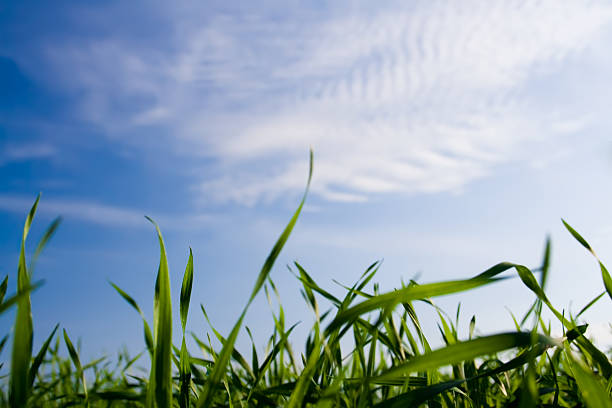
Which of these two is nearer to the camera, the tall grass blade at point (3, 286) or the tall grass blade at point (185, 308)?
the tall grass blade at point (185, 308)

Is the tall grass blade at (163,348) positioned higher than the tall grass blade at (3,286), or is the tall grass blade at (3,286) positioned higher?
the tall grass blade at (3,286)

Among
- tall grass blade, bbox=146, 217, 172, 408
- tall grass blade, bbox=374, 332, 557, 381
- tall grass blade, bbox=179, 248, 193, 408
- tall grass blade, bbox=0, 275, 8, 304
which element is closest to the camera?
tall grass blade, bbox=374, 332, 557, 381

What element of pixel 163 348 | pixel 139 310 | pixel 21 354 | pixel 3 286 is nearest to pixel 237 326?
pixel 163 348

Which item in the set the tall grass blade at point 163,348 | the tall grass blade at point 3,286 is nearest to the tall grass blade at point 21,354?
the tall grass blade at point 163,348

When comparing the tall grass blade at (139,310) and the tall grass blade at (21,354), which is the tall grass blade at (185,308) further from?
the tall grass blade at (21,354)

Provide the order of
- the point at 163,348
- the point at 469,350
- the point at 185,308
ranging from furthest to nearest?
the point at 185,308
the point at 163,348
the point at 469,350

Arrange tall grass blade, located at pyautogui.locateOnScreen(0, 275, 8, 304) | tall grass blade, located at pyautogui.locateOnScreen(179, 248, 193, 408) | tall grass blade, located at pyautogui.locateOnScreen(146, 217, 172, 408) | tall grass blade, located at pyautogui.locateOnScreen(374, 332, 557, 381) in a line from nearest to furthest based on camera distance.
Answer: tall grass blade, located at pyautogui.locateOnScreen(374, 332, 557, 381), tall grass blade, located at pyautogui.locateOnScreen(146, 217, 172, 408), tall grass blade, located at pyautogui.locateOnScreen(179, 248, 193, 408), tall grass blade, located at pyautogui.locateOnScreen(0, 275, 8, 304)

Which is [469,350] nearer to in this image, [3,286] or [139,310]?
[139,310]

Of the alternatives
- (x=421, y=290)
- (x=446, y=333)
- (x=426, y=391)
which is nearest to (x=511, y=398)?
(x=446, y=333)

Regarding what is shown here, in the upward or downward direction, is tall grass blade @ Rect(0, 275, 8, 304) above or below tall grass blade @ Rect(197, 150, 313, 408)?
above

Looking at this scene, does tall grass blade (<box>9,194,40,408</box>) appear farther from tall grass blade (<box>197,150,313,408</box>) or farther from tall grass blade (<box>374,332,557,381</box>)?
tall grass blade (<box>374,332,557,381</box>)

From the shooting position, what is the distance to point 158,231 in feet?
2.38

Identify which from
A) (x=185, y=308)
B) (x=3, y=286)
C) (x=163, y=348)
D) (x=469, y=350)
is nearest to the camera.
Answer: (x=469, y=350)

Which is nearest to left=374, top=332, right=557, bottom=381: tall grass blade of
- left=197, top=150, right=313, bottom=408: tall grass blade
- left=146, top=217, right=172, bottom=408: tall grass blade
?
left=197, top=150, right=313, bottom=408: tall grass blade
